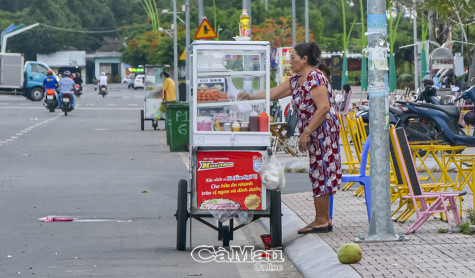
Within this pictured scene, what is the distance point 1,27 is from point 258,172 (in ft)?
414

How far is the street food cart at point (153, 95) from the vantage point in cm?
3070

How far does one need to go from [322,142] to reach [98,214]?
11.7 ft

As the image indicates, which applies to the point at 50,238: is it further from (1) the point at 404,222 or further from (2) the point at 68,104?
(2) the point at 68,104

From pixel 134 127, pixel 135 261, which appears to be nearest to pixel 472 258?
pixel 135 261

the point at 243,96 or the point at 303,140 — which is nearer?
the point at 303,140

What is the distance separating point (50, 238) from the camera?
10406mm

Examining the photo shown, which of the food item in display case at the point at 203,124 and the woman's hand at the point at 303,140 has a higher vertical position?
the food item in display case at the point at 203,124

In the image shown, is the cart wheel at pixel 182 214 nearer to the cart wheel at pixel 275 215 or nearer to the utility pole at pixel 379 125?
the cart wheel at pixel 275 215

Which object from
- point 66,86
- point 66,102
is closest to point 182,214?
point 66,102

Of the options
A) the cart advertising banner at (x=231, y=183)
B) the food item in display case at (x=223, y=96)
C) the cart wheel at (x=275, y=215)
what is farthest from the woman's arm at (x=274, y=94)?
the cart wheel at (x=275, y=215)

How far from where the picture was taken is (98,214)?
40.4ft

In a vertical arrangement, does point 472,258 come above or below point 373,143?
below

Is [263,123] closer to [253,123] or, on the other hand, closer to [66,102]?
[253,123]

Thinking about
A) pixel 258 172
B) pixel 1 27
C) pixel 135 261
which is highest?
pixel 1 27
